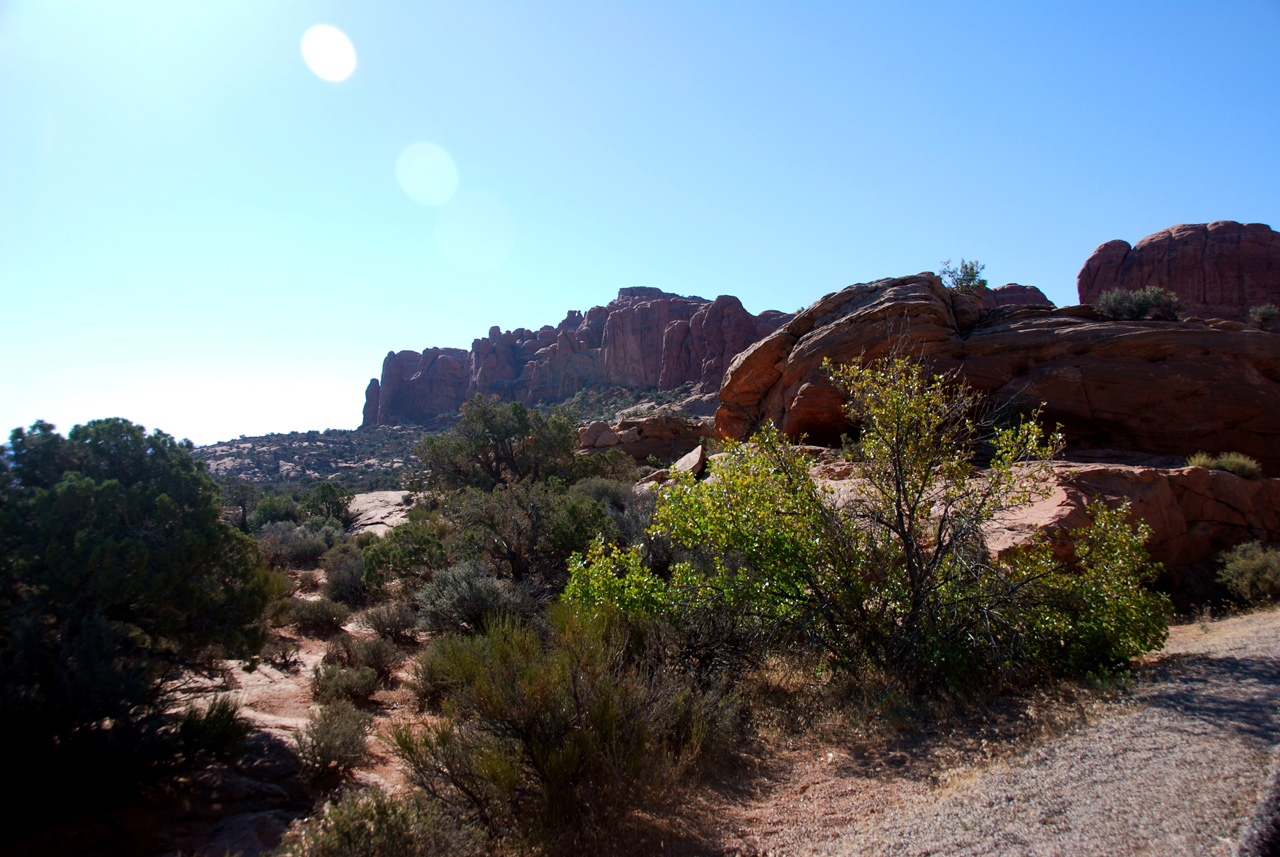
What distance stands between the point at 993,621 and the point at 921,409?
2234 millimetres

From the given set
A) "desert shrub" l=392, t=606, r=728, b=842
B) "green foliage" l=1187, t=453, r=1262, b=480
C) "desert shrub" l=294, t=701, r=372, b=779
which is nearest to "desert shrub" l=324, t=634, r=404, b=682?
"desert shrub" l=294, t=701, r=372, b=779

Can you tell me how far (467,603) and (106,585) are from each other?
4934 mm

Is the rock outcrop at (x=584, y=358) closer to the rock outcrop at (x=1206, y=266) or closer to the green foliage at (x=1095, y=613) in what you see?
the rock outcrop at (x=1206, y=266)

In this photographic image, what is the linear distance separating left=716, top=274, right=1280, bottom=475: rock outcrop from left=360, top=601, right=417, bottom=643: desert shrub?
11081mm

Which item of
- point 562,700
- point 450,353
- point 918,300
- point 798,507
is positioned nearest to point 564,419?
point 918,300

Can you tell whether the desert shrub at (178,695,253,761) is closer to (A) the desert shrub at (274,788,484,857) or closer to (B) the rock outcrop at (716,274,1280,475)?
(A) the desert shrub at (274,788,484,857)

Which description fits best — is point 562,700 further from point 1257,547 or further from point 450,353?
point 450,353

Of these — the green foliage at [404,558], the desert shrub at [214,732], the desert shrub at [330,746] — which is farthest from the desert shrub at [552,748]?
the green foliage at [404,558]

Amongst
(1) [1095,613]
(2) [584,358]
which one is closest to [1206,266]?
(1) [1095,613]

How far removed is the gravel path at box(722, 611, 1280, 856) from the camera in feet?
10.2

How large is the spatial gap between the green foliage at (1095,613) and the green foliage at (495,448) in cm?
2045

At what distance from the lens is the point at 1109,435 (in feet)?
46.5

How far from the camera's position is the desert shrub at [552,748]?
388cm

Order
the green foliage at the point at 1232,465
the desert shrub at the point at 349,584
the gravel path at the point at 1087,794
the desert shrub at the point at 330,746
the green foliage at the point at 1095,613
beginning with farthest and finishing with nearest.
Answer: the desert shrub at the point at 349,584 < the green foliage at the point at 1232,465 < the green foliage at the point at 1095,613 < the desert shrub at the point at 330,746 < the gravel path at the point at 1087,794
